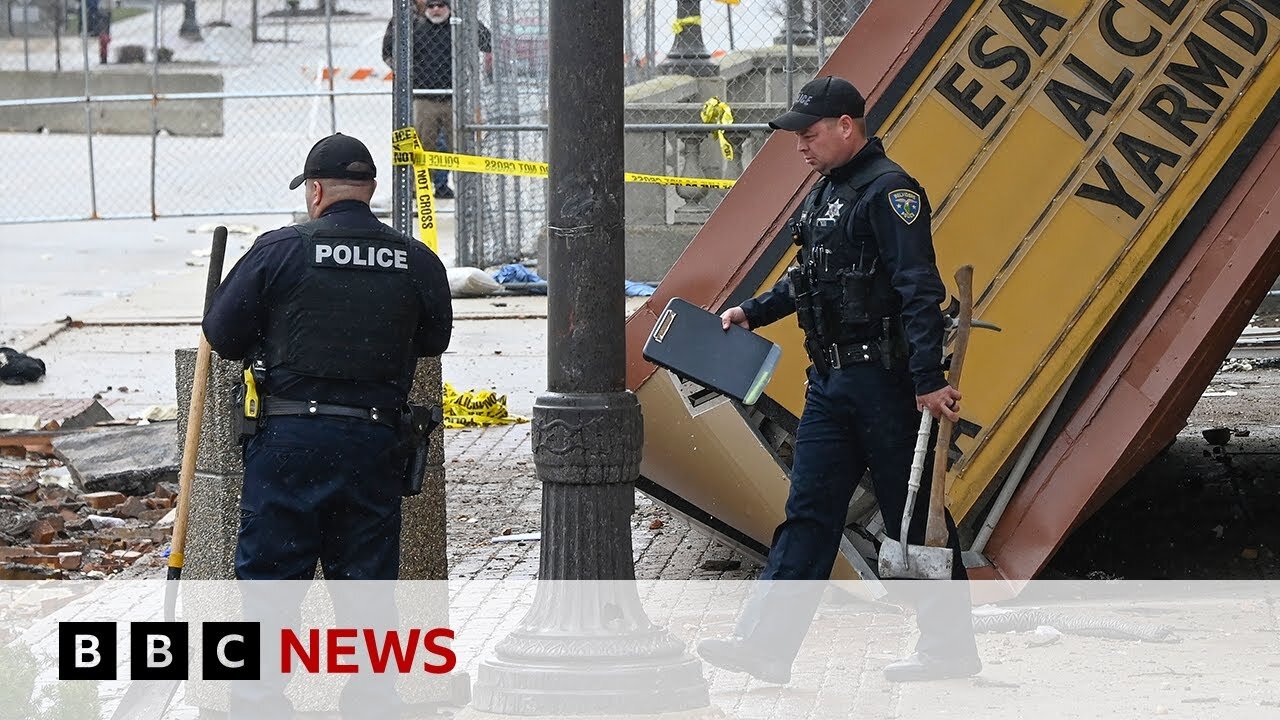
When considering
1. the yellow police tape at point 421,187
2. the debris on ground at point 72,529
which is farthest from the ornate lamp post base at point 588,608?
the yellow police tape at point 421,187

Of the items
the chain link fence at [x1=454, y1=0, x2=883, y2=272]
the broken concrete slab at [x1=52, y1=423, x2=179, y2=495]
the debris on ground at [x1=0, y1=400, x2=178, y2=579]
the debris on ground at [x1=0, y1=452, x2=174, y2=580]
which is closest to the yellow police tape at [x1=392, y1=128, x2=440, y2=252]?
the chain link fence at [x1=454, y1=0, x2=883, y2=272]

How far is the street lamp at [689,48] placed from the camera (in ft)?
49.5

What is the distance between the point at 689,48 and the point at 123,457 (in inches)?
284

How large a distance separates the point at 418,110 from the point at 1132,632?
11.1 m

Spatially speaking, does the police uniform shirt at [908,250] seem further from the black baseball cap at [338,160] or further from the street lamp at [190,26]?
the street lamp at [190,26]

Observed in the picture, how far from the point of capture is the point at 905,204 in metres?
5.46

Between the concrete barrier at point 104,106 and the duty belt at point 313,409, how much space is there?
22.3 meters

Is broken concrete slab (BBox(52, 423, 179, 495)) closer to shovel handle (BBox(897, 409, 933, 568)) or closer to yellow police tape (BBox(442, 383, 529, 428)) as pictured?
yellow police tape (BBox(442, 383, 529, 428))

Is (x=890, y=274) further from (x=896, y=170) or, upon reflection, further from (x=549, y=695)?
(x=549, y=695)

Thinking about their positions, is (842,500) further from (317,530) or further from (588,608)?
(317,530)

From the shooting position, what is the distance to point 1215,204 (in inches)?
255

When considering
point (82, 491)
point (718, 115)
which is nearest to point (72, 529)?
point (82, 491)

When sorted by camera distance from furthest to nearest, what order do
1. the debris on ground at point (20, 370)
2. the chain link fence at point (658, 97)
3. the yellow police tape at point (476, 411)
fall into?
the chain link fence at point (658, 97) → the debris on ground at point (20, 370) → the yellow police tape at point (476, 411)

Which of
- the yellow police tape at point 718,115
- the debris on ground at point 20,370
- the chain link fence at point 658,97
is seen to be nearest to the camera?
the debris on ground at point 20,370
